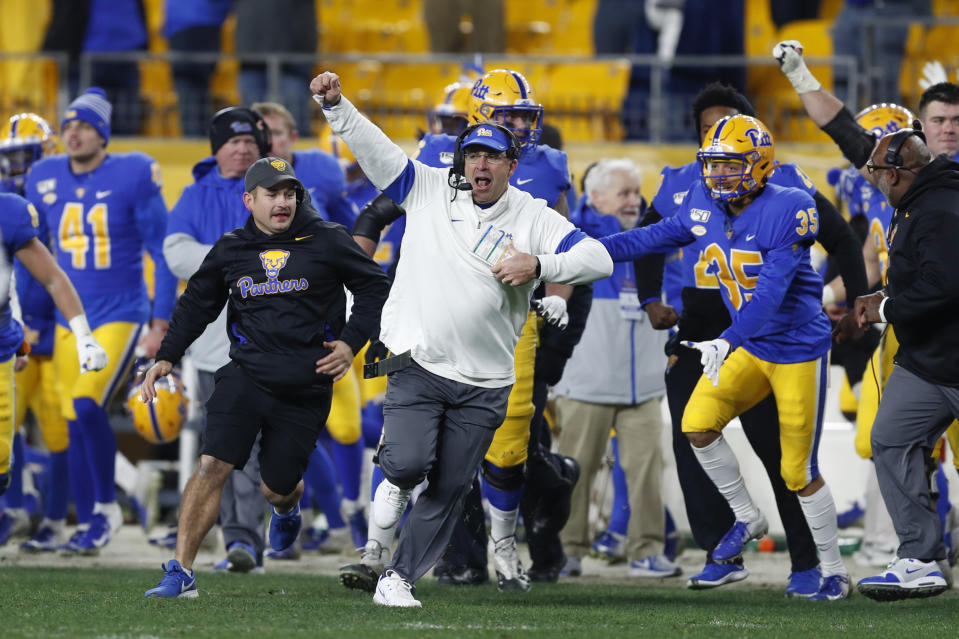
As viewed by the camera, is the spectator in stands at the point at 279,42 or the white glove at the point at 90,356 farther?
the spectator in stands at the point at 279,42

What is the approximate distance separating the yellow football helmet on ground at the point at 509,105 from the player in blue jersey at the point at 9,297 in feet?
6.71

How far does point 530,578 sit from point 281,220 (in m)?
2.58

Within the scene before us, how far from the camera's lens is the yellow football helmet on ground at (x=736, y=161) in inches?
293

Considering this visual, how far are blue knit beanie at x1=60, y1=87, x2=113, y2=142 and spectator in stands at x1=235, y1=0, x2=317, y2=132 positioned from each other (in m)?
3.30

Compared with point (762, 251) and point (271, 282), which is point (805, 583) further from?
point (271, 282)

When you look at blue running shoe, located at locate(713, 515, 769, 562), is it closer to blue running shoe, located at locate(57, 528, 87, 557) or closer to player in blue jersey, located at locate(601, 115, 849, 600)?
player in blue jersey, located at locate(601, 115, 849, 600)

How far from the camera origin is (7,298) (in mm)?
7730

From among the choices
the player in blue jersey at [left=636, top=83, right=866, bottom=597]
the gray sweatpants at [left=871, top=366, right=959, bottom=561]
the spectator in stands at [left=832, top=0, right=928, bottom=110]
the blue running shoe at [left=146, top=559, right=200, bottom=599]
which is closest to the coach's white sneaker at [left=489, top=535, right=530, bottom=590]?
the player in blue jersey at [left=636, top=83, right=866, bottom=597]

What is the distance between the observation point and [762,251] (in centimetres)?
748

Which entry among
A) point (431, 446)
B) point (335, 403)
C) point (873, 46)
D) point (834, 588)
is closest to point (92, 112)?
point (335, 403)

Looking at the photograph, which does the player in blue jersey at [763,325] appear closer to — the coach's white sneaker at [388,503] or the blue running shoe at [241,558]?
the coach's white sneaker at [388,503]

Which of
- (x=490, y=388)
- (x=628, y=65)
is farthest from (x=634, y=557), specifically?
(x=628, y=65)

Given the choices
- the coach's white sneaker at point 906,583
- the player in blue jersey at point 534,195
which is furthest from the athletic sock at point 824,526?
the player in blue jersey at point 534,195

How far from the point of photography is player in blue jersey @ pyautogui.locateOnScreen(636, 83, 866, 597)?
786 centimetres
